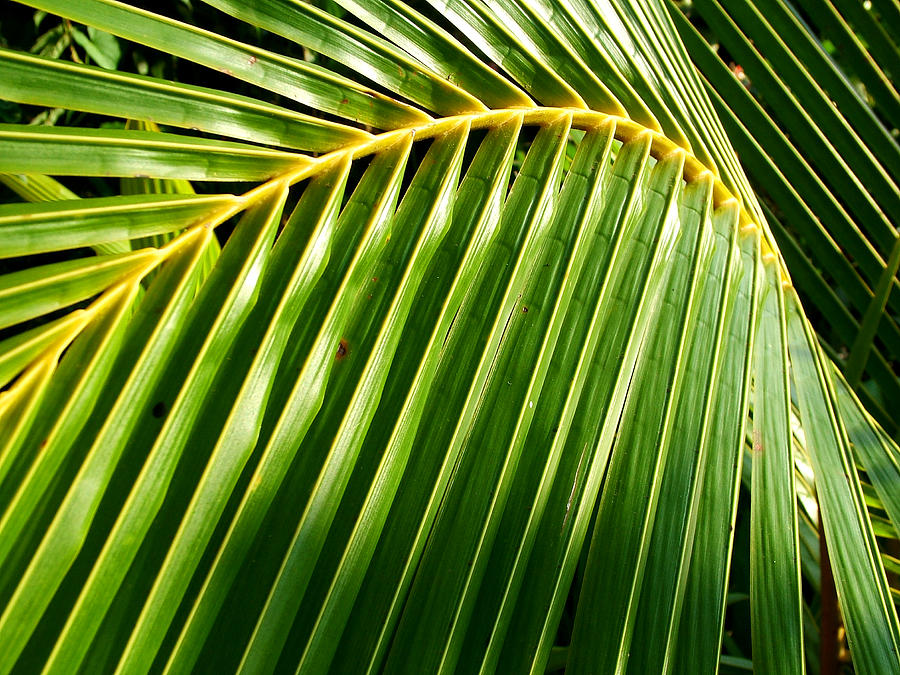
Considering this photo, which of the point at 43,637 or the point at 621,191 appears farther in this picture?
the point at 621,191

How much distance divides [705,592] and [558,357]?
26 cm

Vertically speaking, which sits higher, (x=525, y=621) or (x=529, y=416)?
(x=529, y=416)

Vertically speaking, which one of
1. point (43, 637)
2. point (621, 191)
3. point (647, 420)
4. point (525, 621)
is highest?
point (621, 191)

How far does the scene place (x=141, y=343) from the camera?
19.7 inches

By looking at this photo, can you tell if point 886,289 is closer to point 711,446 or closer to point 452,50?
point 711,446

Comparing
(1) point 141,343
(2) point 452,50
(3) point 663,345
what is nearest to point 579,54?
(2) point 452,50

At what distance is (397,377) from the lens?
0.57 m

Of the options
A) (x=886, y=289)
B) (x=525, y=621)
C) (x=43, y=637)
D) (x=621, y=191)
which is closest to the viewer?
(x=43, y=637)

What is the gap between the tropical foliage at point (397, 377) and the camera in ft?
1.57

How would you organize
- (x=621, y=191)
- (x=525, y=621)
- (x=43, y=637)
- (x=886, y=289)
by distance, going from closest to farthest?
(x=43, y=637)
(x=525, y=621)
(x=621, y=191)
(x=886, y=289)

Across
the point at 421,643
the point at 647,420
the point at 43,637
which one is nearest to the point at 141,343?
the point at 43,637

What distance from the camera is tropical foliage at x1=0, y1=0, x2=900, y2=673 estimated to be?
0.48m

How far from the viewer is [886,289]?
100 centimetres

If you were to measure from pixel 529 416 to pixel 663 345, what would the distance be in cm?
17
